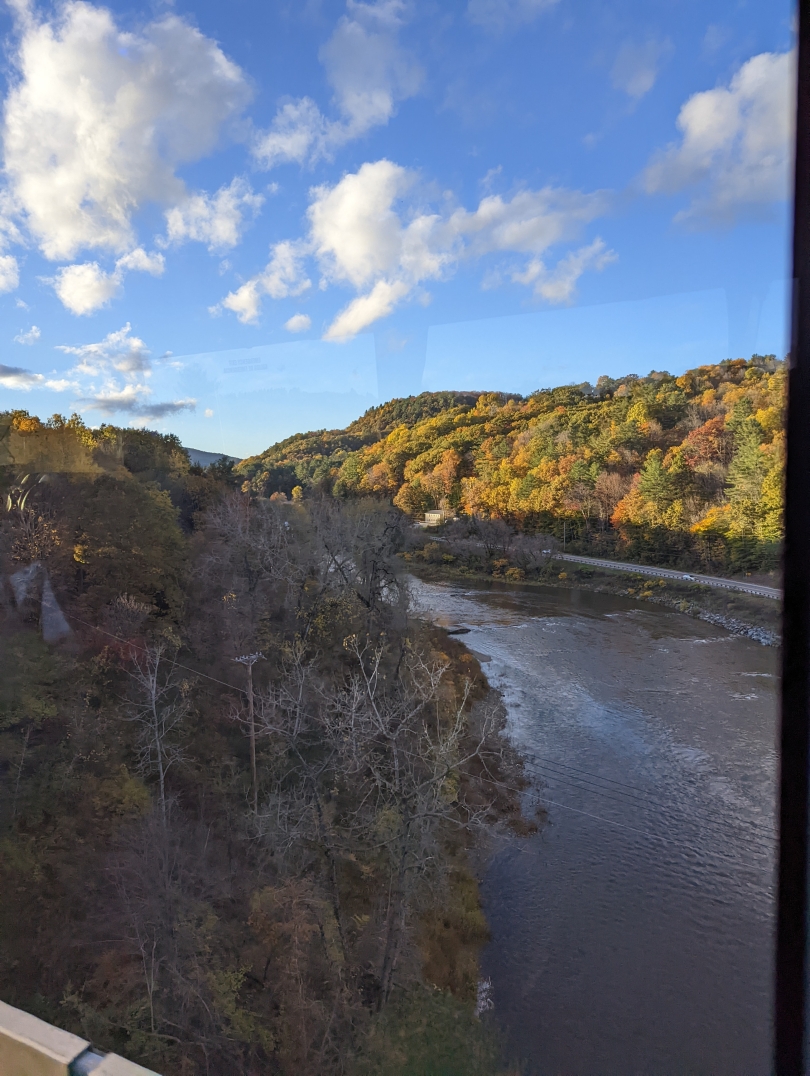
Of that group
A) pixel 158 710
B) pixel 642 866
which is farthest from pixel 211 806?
pixel 642 866

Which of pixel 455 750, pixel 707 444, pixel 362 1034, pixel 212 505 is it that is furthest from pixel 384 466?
pixel 362 1034

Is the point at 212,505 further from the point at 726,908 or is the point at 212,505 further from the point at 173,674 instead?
the point at 726,908

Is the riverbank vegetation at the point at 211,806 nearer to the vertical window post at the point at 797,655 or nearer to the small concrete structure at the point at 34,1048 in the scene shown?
the vertical window post at the point at 797,655

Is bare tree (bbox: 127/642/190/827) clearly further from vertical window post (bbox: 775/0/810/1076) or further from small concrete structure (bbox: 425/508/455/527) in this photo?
small concrete structure (bbox: 425/508/455/527)

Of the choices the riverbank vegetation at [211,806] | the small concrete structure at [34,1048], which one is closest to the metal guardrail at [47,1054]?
the small concrete structure at [34,1048]

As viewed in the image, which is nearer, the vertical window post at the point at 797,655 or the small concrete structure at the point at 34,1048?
the small concrete structure at the point at 34,1048

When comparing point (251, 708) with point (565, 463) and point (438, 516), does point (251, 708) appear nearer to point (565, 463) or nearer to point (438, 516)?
point (438, 516)

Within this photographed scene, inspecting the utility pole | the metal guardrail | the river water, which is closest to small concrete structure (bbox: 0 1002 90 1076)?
the metal guardrail
